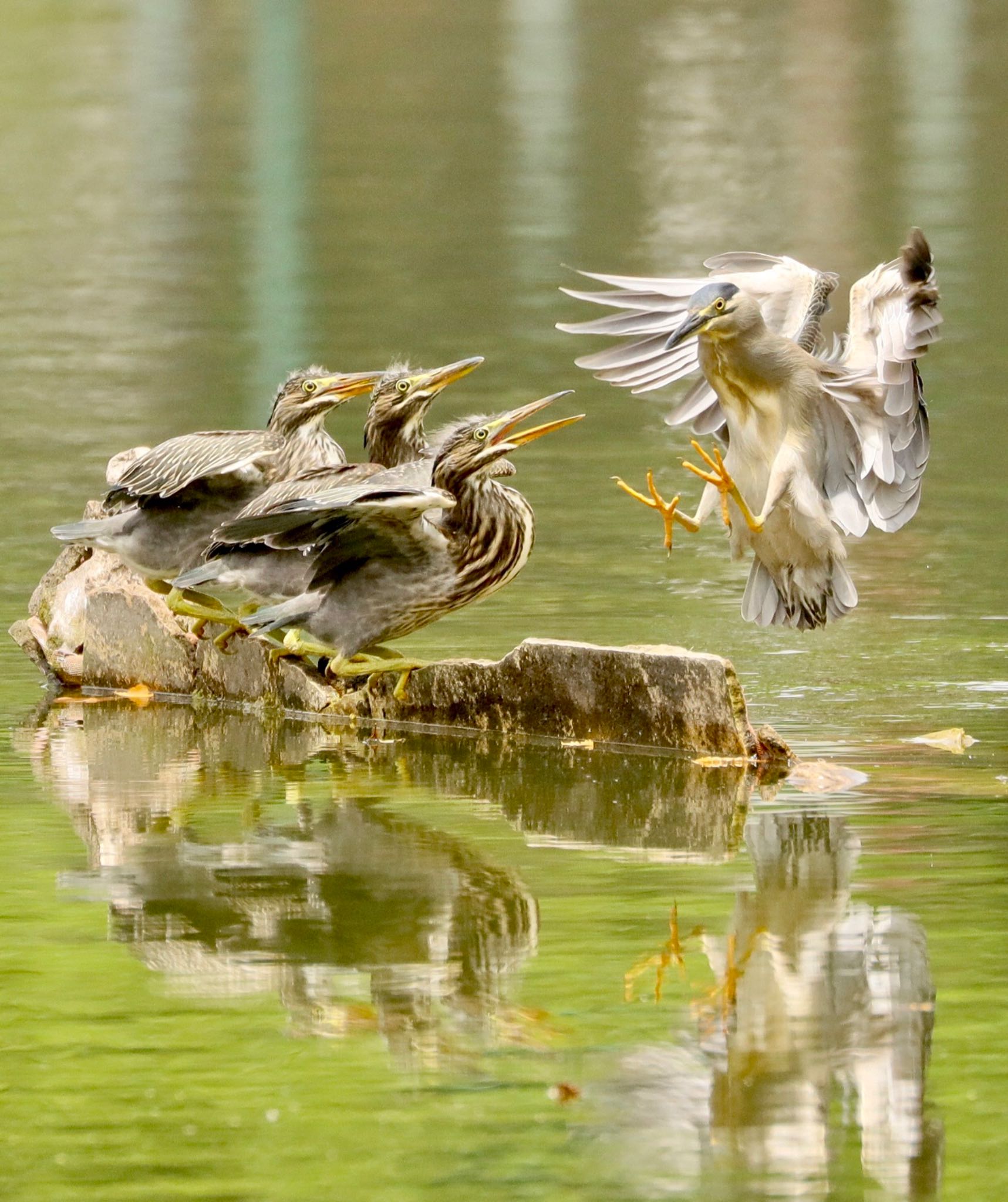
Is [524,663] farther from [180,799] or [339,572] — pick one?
[180,799]

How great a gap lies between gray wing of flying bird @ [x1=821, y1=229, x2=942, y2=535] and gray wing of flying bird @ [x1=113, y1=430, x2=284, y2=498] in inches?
86.9

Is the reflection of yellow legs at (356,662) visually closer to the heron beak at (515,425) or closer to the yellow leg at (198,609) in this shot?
the yellow leg at (198,609)

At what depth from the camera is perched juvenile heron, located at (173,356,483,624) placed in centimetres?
995

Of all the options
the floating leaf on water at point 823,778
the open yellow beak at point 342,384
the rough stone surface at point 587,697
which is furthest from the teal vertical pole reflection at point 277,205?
the floating leaf on water at point 823,778

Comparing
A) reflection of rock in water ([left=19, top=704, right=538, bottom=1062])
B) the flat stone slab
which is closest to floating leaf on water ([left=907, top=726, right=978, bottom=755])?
the flat stone slab

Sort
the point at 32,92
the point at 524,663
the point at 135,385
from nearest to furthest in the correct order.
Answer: the point at 524,663 < the point at 135,385 < the point at 32,92

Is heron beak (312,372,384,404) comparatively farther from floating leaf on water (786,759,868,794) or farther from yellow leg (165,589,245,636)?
floating leaf on water (786,759,868,794)

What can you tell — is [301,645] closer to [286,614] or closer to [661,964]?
[286,614]

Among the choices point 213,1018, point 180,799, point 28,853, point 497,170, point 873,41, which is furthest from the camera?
point 873,41

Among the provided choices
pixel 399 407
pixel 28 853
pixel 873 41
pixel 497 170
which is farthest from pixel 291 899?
pixel 873 41

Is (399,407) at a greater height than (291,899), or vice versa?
(399,407)

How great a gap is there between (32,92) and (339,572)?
4324cm

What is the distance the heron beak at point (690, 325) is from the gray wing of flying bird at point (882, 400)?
1.88 ft

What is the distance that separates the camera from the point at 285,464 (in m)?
10.5
